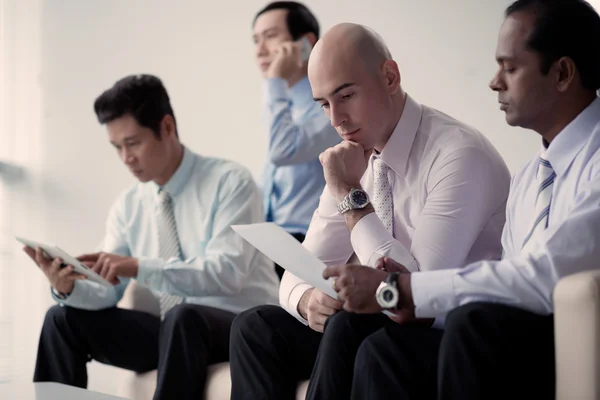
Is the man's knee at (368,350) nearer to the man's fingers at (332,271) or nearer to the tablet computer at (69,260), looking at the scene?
the man's fingers at (332,271)

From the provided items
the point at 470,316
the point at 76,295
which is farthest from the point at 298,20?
the point at 470,316

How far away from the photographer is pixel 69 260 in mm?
2820

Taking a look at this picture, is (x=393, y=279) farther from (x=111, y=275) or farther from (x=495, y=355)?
(x=111, y=275)

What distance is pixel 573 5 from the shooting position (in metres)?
1.76

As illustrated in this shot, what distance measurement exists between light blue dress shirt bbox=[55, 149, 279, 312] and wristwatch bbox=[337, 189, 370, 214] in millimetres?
995

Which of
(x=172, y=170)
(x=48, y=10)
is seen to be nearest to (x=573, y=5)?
(x=172, y=170)

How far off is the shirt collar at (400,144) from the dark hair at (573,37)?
17.6 inches

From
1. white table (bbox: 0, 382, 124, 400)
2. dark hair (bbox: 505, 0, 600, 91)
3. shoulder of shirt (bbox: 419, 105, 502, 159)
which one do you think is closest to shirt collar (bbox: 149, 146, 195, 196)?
white table (bbox: 0, 382, 124, 400)

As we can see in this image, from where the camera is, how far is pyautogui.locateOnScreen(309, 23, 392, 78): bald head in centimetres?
212

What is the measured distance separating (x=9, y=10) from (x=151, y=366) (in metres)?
3.03

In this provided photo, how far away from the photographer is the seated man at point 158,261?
2.91 m

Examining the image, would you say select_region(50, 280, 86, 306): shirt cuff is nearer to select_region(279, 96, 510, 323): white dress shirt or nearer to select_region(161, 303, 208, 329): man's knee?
select_region(161, 303, 208, 329): man's knee

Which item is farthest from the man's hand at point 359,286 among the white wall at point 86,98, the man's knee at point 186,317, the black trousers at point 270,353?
the white wall at point 86,98

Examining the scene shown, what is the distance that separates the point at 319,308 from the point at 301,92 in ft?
5.28
